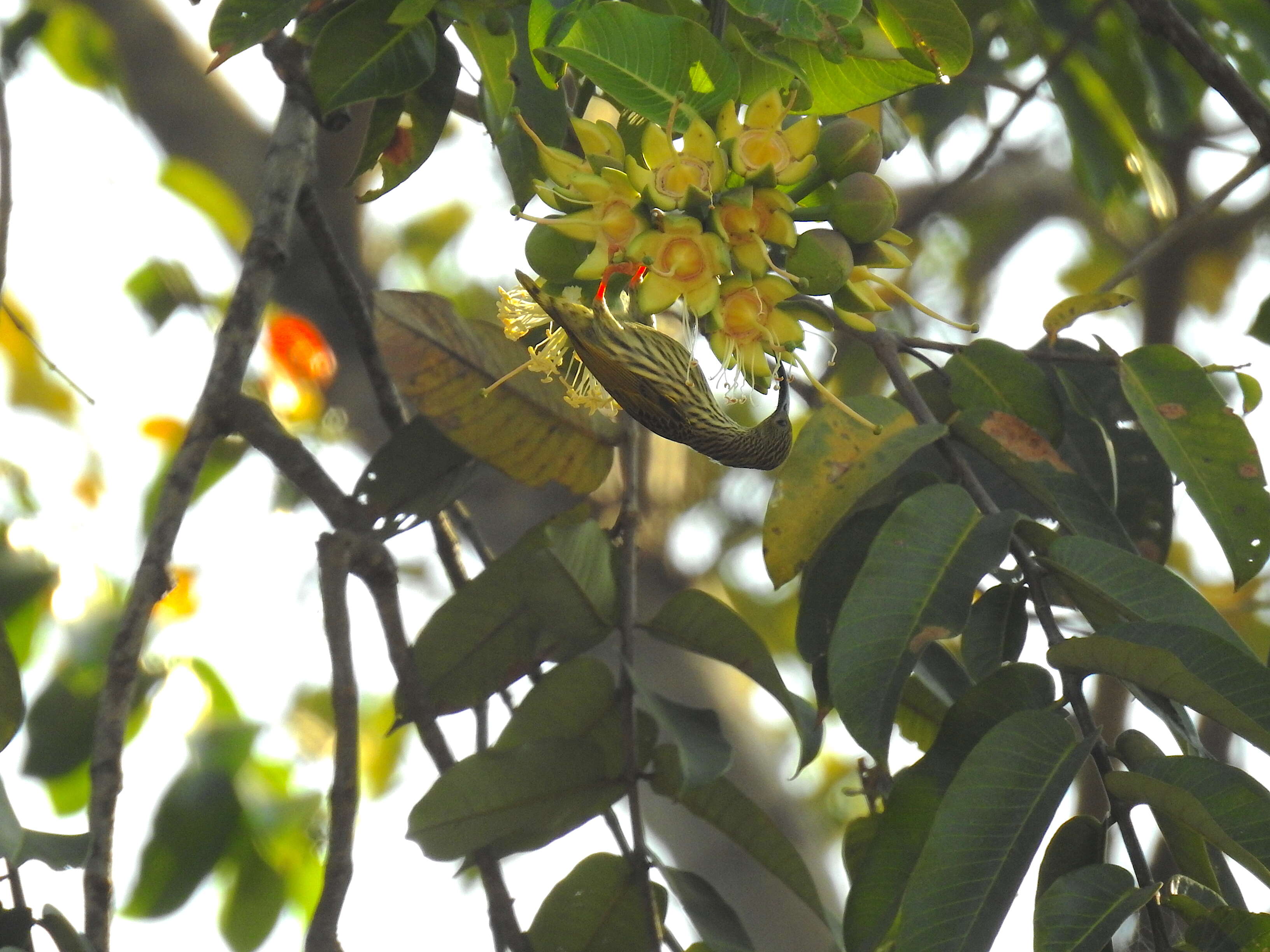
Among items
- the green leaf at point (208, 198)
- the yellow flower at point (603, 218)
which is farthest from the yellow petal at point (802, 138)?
the green leaf at point (208, 198)

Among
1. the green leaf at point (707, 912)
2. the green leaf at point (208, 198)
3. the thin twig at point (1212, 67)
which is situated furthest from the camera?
the green leaf at point (208, 198)

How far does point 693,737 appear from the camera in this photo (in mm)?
1094

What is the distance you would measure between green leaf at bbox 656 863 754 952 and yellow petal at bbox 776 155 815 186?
2.08 ft

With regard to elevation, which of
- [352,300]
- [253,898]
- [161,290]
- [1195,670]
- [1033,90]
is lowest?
[1195,670]

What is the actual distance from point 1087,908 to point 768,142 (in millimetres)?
537

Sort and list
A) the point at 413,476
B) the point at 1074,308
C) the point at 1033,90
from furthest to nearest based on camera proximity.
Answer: the point at 1033,90 < the point at 413,476 < the point at 1074,308

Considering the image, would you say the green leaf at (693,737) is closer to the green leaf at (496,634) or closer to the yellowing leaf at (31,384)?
the green leaf at (496,634)

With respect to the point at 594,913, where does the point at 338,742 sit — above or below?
above

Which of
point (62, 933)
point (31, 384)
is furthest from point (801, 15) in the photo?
point (31, 384)

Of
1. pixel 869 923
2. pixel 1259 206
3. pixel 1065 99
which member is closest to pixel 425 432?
pixel 869 923

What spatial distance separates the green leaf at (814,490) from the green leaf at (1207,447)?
0.20 meters

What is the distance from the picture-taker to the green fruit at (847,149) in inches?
33.6

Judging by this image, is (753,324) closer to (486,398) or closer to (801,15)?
(801,15)

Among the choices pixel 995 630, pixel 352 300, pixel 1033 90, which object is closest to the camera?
pixel 995 630
